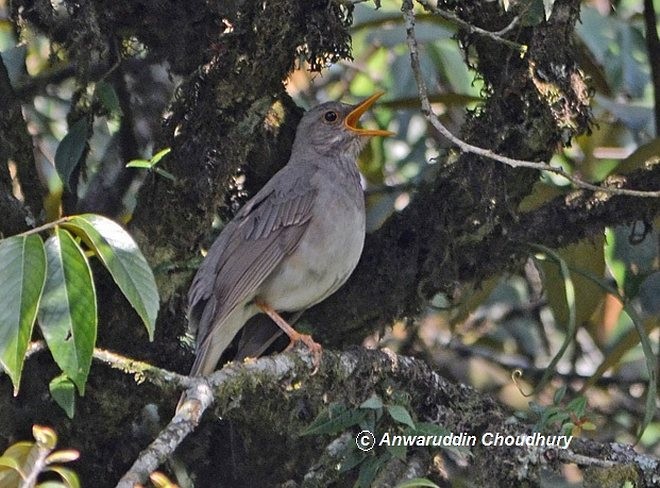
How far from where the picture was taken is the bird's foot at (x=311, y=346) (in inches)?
192

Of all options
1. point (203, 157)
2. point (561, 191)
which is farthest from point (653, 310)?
point (203, 157)

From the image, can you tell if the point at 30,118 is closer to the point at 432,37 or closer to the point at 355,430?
the point at 432,37

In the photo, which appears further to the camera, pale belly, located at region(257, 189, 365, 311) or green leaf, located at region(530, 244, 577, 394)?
pale belly, located at region(257, 189, 365, 311)

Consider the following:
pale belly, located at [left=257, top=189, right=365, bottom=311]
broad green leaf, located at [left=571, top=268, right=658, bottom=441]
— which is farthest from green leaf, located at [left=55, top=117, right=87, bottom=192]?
broad green leaf, located at [left=571, top=268, right=658, bottom=441]

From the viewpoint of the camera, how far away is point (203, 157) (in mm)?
5027

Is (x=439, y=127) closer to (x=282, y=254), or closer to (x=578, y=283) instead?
(x=282, y=254)

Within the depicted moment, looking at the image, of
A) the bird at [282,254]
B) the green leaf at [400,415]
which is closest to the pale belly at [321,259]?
the bird at [282,254]

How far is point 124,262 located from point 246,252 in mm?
2422

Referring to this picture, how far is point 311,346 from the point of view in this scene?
16.8ft

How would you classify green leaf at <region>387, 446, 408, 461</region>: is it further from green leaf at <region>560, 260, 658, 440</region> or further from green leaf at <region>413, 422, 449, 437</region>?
green leaf at <region>560, 260, 658, 440</region>

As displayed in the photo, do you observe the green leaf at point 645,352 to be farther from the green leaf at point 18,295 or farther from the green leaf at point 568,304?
the green leaf at point 18,295

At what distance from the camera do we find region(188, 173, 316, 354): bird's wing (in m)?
5.54

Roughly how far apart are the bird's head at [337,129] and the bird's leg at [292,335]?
89cm

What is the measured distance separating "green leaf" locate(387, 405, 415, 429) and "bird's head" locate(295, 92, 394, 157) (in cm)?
222
